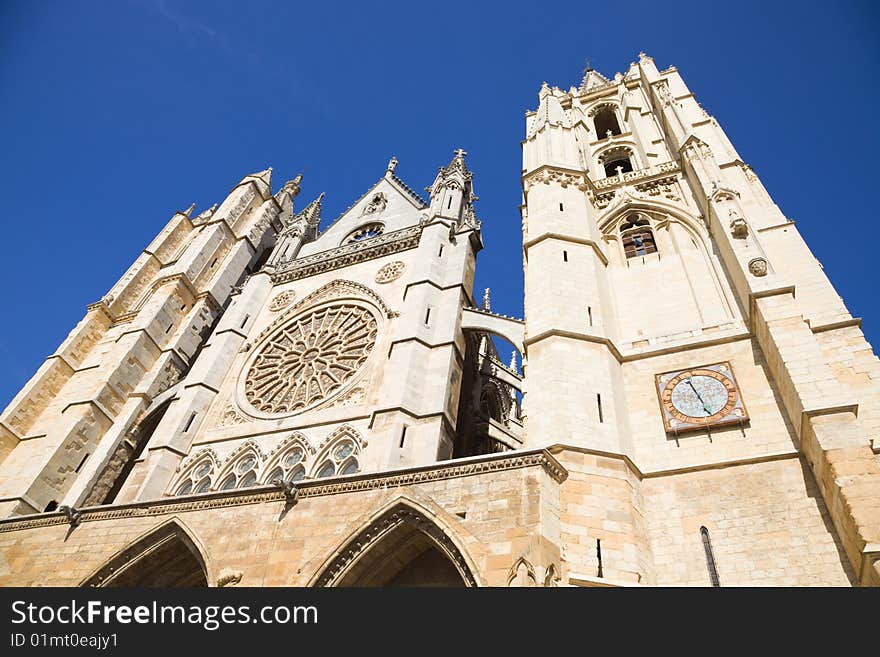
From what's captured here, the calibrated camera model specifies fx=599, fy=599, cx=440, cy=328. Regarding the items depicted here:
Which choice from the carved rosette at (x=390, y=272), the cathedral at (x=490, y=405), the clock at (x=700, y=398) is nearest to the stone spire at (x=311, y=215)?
the cathedral at (x=490, y=405)

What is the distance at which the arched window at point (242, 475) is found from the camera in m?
12.4

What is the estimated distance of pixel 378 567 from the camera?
788cm

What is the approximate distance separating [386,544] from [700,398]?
5383 millimetres

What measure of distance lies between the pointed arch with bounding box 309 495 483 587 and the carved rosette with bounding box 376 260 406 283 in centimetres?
917

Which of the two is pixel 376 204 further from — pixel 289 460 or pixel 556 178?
pixel 289 460

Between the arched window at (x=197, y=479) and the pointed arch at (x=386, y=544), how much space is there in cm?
639

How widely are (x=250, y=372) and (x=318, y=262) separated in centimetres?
437

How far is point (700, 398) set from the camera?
947cm

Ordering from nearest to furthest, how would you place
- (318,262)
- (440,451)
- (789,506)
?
(789,506)
(440,451)
(318,262)

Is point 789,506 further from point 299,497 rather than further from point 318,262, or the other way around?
point 318,262

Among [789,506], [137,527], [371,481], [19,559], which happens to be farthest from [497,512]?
[19,559]

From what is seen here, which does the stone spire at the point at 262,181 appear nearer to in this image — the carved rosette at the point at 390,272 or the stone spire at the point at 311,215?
the stone spire at the point at 311,215

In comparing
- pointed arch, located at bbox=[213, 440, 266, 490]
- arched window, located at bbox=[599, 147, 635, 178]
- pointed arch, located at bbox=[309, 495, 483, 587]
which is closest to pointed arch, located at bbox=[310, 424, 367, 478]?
pointed arch, located at bbox=[213, 440, 266, 490]

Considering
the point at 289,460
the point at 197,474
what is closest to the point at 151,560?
the point at 289,460
